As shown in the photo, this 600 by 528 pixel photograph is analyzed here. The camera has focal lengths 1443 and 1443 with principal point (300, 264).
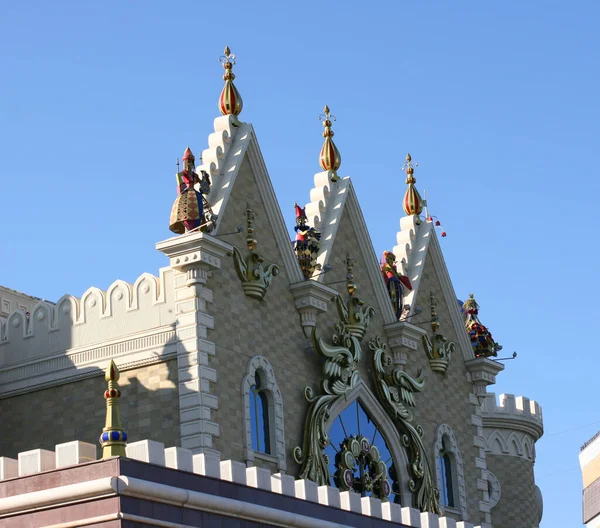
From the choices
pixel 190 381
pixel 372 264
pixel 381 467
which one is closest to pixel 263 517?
pixel 190 381

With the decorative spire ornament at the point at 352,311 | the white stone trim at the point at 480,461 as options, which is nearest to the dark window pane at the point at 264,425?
the decorative spire ornament at the point at 352,311

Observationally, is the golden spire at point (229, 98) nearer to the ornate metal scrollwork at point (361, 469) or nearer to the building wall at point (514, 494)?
the ornate metal scrollwork at point (361, 469)

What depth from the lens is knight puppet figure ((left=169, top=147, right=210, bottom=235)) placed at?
35875 mm

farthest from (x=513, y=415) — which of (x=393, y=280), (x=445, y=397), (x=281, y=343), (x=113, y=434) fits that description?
(x=113, y=434)

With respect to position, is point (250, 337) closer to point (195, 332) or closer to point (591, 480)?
point (195, 332)

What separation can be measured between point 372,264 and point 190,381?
10.1 metres

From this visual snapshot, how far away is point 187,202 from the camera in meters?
36.1

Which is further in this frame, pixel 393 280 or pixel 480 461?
pixel 480 461

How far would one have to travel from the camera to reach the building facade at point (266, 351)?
117ft

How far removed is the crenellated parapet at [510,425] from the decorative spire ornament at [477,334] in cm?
691

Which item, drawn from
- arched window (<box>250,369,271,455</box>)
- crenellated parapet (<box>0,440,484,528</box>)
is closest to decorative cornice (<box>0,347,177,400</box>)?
arched window (<box>250,369,271,455</box>)

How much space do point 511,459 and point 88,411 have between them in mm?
23709

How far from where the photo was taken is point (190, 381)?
34.9m

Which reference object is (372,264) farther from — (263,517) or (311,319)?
(263,517)
